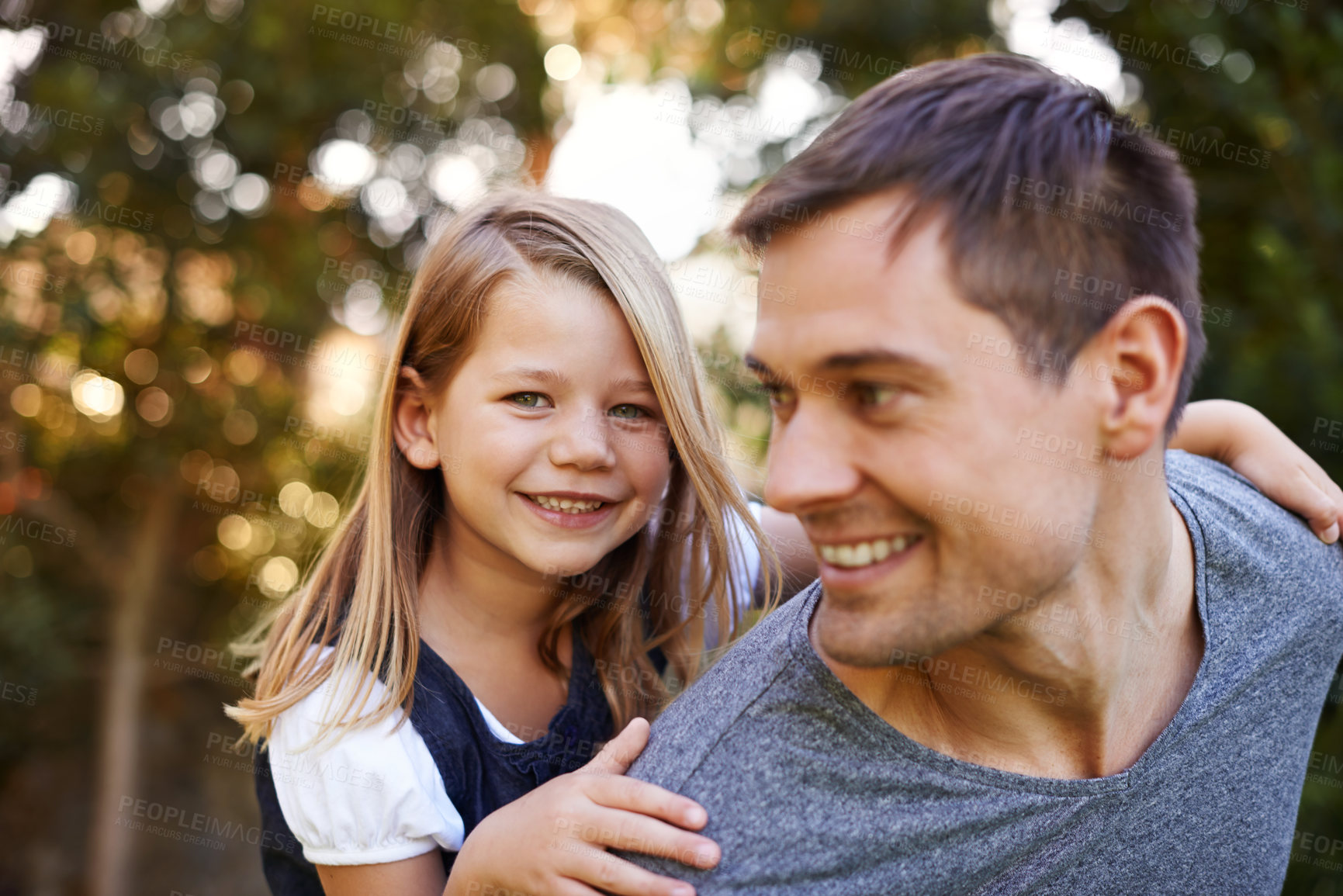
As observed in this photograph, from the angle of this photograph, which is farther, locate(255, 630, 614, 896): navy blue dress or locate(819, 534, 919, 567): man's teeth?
locate(255, 630, 614, 896): navy blue dress

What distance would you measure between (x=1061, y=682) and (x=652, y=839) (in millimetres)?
649

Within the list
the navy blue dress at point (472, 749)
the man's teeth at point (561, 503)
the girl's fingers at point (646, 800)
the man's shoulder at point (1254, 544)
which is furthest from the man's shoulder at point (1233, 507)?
the navy blue dress at point (472, 749)

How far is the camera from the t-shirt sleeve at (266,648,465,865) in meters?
1.84

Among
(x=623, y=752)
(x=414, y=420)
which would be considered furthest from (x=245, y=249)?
(x=623, y=752)

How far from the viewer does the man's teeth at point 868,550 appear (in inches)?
51.6

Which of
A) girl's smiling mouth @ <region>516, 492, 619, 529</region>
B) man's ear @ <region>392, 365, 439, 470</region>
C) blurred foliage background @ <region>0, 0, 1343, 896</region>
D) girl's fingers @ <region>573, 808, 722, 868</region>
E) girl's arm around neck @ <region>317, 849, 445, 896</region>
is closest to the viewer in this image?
girl's fingers @ <region>573, 808, 722, 868</region>

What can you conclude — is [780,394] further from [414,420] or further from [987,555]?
[414,420]

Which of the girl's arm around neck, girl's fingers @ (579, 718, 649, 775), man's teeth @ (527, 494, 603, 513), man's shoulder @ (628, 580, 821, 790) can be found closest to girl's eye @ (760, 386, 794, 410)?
man's shoulder @ (628, 580, 821, 790)

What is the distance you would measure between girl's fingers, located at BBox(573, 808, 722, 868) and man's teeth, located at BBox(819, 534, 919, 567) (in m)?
0.44

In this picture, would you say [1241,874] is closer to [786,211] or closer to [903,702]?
[903,702]

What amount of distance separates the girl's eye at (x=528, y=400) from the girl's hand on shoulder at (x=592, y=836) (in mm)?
736

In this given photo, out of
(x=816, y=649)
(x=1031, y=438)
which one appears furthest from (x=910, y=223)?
(x=816, y=649)

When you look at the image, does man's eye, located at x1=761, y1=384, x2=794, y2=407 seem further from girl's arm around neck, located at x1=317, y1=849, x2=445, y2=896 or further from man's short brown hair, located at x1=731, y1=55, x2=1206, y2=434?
girl's arm around neck, located at x1=317, y1=849, x2=445, y2=896

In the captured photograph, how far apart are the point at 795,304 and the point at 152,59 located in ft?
11.4
